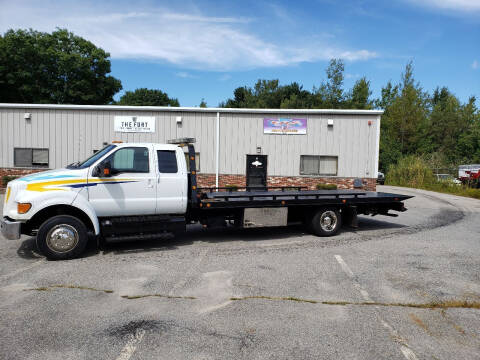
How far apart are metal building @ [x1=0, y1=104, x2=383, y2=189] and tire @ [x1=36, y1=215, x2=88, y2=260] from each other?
11.9 metres

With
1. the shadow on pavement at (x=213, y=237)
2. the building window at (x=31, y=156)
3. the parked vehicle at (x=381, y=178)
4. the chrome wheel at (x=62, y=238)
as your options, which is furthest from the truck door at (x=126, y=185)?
the parked vehicle at (x=381, y=178)

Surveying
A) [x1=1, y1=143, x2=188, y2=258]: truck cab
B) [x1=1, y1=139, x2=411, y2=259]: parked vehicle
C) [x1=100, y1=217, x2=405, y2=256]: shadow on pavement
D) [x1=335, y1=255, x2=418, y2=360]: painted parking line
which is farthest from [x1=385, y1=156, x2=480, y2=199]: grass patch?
[x1=1, y1=143, x2=188, y2=258]: truck cab

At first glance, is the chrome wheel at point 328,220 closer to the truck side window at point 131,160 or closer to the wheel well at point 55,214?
the truck side window at point 131,160

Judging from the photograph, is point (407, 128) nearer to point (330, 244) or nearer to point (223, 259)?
point (330, 244)

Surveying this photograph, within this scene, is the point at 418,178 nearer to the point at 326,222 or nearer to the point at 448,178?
the point at 448,178

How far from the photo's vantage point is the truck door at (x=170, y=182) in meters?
7.14

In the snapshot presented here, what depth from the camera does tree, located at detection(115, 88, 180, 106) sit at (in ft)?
218

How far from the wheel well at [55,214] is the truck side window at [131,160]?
43.4 inches

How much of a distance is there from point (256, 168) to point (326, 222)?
9.68 meters

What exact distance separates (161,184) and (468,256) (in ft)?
21.9

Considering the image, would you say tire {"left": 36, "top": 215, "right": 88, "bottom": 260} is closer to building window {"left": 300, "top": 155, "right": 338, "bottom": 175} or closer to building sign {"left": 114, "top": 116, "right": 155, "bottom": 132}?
building sign {"left": 114, "top": 116, "right": 155, "bottom": 132}

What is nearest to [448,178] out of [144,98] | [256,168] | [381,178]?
[381,178]

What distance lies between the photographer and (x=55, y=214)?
259 inches

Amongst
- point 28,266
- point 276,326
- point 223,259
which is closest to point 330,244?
point 223,259
